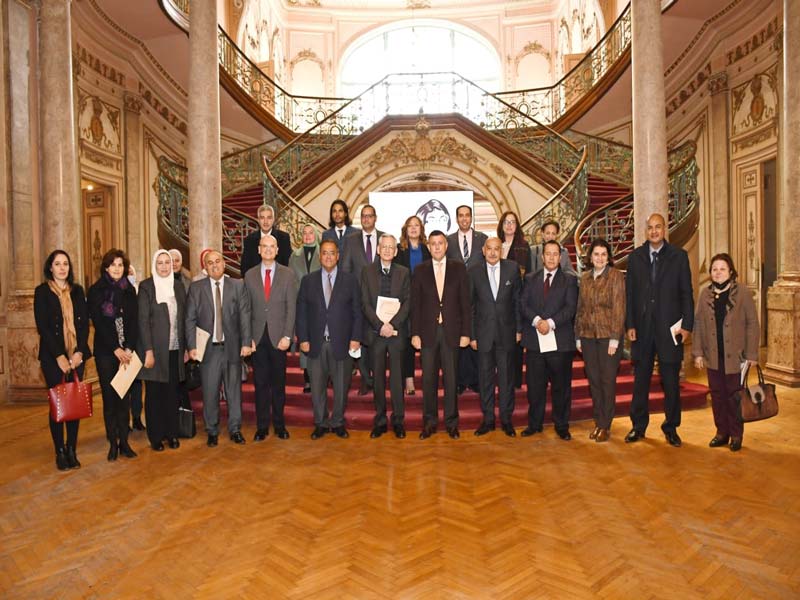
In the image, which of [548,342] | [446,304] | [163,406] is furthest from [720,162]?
[163,406]

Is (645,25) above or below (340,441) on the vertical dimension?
above

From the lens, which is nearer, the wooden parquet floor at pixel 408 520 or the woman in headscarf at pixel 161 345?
the wooden parquet floor at pixel 408 520

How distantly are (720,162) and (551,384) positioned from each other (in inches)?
268

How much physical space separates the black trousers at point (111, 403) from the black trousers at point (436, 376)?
7.18ft

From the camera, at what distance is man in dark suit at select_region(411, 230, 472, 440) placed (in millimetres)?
4602

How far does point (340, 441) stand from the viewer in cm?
468

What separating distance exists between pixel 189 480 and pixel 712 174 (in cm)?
917

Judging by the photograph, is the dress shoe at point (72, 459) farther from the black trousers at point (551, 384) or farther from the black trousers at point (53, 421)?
the black trousers at point (551, 384)

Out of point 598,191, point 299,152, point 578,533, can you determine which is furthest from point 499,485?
point 299,152

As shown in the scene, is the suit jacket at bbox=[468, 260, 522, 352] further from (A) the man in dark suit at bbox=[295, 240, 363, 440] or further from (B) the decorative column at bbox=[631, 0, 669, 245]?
(B) the decorative column at bbox=[631, 0, 669, 245]

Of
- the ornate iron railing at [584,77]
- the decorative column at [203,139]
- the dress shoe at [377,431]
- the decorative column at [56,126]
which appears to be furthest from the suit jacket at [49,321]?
the ornate iron railing at [584,77]

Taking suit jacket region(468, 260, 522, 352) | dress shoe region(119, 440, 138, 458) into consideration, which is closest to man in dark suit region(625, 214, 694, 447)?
suit jacket region(468, 260, 522, 352)

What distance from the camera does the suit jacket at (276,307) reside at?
4.66 meters

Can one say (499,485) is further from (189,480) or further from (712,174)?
(712,174)
